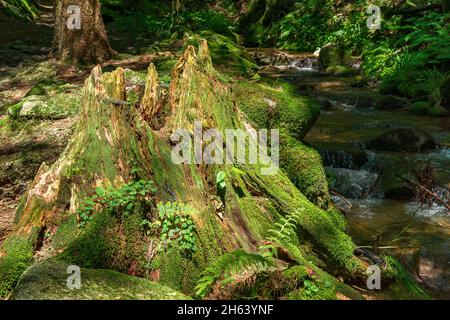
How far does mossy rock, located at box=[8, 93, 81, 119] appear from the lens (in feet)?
22.4

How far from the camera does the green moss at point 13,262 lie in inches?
125

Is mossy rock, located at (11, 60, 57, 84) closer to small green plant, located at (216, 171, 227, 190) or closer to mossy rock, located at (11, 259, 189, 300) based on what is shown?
small green plant, located at (216, 171, 227, 190)

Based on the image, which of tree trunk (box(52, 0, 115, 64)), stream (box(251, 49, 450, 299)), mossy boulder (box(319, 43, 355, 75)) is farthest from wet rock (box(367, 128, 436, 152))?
mossy boulder (box(319, 43, 355, 75))

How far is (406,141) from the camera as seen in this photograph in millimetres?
9250

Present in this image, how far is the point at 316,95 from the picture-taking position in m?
14.0

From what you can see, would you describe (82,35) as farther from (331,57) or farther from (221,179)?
(331,57)

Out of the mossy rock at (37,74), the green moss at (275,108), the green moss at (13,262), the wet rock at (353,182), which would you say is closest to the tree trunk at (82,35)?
the mossy rock at (37,74)

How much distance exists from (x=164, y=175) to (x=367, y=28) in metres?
17.8

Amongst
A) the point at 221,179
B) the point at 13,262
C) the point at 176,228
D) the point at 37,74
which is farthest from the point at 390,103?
the point at 13,262

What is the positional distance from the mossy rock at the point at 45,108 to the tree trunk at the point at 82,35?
469 cm

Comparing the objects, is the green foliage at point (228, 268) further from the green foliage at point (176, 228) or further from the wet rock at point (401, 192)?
the wet rock at point (401, 192)

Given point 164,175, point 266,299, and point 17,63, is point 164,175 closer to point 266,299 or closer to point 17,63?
point 266,299

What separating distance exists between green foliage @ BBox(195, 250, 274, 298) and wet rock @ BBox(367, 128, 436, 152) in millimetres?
6803

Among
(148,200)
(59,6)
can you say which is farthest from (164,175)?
(59,6)
